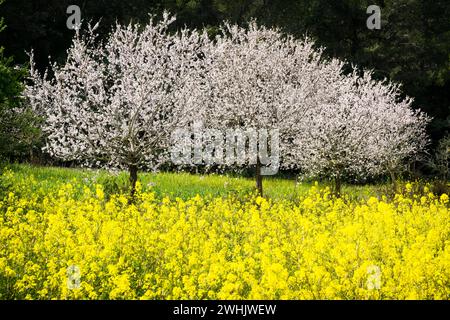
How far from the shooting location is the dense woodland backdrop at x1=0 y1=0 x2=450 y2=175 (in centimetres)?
2862

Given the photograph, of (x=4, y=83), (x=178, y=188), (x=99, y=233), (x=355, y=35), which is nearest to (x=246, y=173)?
(x=178, y=188)

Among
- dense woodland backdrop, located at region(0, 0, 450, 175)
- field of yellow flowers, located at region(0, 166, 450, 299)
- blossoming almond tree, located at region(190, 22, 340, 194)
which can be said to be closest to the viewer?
field of yellow flowers, located at region(0, 166, 450, 299)

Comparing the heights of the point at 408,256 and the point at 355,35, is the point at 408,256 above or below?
below

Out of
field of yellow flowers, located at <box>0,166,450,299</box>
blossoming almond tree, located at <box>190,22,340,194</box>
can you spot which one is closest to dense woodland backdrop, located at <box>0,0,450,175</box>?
blossoming almond tree, located at <box>190,22,340,194</box>

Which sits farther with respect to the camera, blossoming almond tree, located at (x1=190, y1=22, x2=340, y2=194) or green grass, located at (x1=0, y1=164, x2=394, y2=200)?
green grass, located at (x1=0, y1=164, x2=394, y2=200)

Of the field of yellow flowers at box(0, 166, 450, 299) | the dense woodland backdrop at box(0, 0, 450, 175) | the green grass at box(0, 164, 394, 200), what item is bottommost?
the field of yellow flowers at box(0, 166, 450, 299)

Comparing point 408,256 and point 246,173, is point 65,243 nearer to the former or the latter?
point 408,256

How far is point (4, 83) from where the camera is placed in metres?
10.5

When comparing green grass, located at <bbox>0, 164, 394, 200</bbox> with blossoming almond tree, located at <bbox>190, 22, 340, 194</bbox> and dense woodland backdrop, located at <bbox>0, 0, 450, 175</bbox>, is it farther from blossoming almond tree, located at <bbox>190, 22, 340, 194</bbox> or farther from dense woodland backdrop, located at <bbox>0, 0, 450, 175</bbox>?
dense woodland backdrop, located at <bbox>0, 0, 450, 175</bbox>

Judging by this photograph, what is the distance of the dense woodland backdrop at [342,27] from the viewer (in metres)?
28.6

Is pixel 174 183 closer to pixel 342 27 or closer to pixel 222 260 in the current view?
pixel 222 260

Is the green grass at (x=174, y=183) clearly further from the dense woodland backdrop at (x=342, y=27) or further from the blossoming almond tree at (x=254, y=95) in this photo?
the dense woodland backdrop at (x=342, y=27)

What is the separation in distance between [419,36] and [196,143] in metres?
18.2
